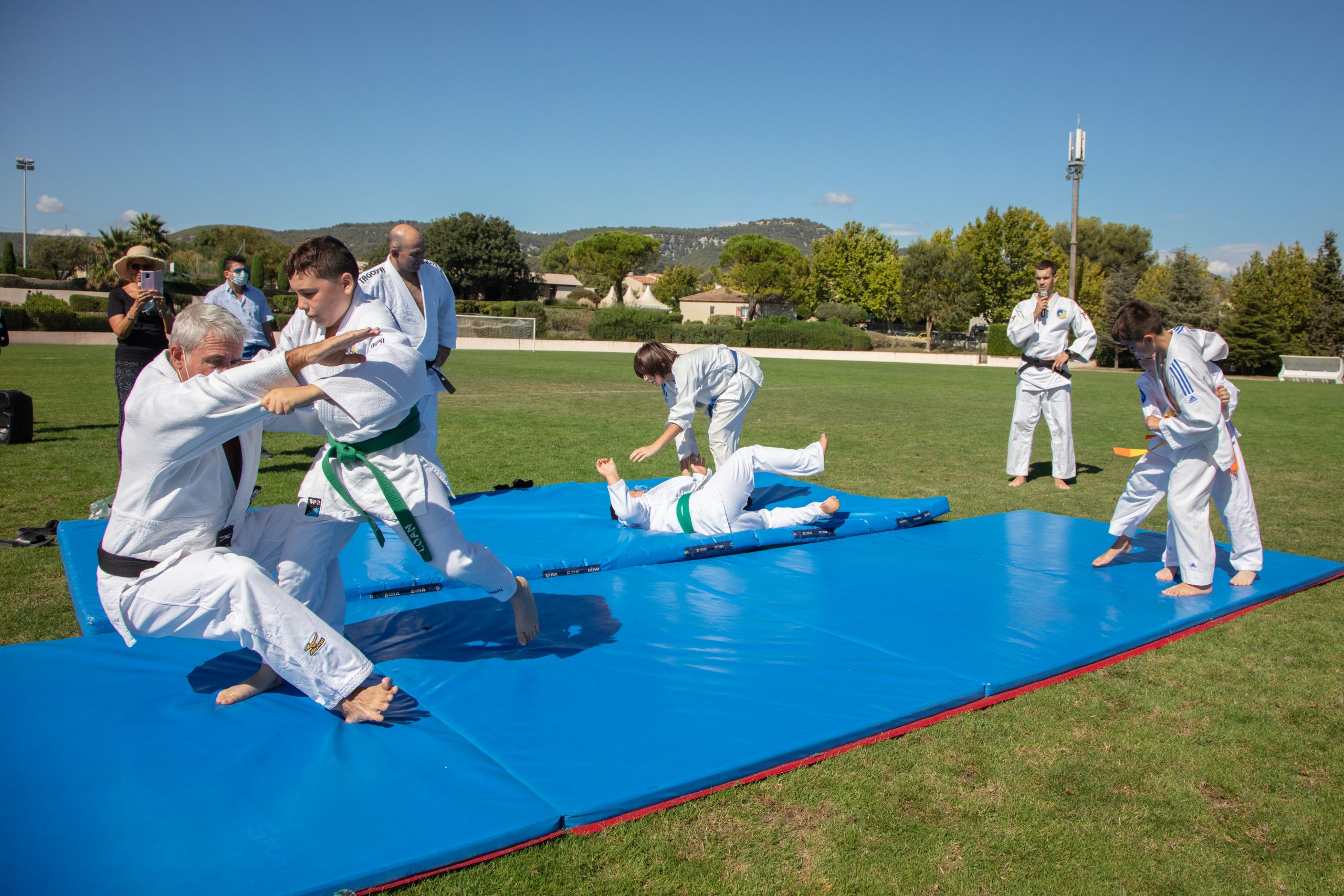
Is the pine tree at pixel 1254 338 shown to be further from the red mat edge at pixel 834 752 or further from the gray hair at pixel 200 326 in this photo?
the gray hair at pixel 200 326

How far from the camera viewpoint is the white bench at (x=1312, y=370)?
108ft

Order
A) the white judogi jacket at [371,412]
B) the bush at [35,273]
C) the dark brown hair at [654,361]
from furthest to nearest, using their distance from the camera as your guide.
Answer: the bush at [35,273]
the dark brown hair at [654,361]
the white judogi jacket at [371,412]

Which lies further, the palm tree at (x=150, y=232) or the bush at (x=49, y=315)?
the palm tree at (x=150, y=232)

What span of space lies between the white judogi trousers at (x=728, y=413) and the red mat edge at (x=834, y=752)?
361 centimetres

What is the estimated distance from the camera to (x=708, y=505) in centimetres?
577

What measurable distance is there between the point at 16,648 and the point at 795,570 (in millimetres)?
3992

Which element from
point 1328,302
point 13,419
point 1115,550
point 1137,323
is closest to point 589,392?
point 13,419

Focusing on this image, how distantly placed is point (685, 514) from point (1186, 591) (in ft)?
10.2

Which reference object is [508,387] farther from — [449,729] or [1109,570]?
[449,729]

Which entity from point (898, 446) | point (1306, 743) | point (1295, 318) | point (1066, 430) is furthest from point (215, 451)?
point (1295, 318)

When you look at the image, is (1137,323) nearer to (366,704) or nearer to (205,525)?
(366,704)

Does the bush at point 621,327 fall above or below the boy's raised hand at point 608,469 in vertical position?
above

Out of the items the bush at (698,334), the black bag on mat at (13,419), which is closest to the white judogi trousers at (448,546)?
the black bag on mat at (13,419)

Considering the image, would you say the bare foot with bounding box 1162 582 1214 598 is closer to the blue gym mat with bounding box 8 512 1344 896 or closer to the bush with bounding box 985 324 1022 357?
the blue gym mat with bounding box 8 512 1344 896
